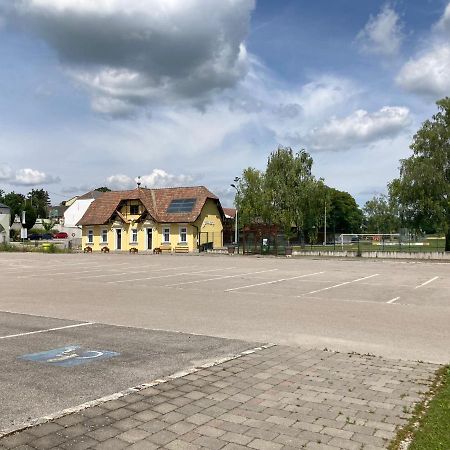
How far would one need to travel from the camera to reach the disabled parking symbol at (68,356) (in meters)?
7.14

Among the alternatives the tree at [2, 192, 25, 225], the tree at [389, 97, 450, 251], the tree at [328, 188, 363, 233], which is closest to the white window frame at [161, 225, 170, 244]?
the tree at [389, 97, 450, 251]

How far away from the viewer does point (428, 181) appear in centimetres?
4244

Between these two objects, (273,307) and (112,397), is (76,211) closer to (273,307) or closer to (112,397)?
(273,307)

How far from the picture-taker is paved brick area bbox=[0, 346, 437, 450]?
4.33 meters

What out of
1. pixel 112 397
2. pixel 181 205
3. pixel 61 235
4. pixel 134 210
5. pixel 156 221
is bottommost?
pixel 112 397

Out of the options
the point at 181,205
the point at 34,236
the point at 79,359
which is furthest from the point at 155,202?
the point at 79,359

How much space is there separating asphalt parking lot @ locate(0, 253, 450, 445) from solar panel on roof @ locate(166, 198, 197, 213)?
1367 inches

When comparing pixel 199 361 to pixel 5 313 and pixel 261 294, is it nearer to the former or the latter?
pixel 5 313

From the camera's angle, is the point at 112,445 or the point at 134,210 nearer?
the point at 112,445

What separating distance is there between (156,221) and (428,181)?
27683 millimetres

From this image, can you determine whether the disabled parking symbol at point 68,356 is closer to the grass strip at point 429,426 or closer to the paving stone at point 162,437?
the paving stone at point 162,437

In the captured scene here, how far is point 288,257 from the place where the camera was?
Answer: 4262 cm

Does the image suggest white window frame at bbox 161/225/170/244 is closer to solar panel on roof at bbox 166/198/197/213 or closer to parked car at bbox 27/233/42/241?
solar panel on roof at bbox 166/198/197/213

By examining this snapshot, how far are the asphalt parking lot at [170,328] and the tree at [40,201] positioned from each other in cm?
13032
